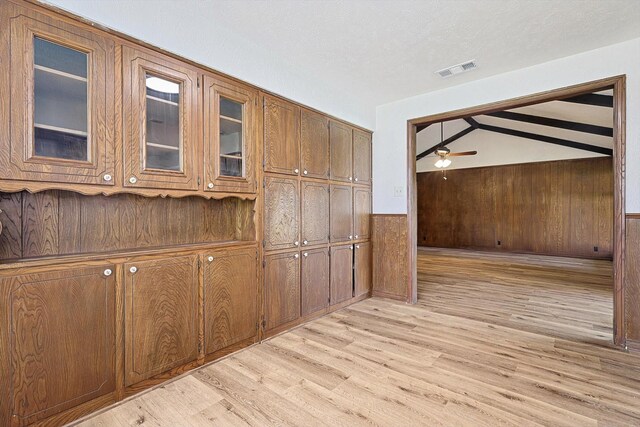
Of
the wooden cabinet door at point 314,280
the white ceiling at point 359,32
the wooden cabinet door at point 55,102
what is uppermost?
the white ceiling at point 359,32

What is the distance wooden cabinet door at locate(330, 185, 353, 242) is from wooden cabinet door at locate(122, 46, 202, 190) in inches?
69.0

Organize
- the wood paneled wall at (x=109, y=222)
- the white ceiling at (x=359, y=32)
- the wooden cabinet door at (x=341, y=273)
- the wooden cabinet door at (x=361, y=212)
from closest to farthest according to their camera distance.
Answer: the wood paneled wall at (x=109, y=222)
the white ceiling at (x=359, y=32)
the wooden cabinet door at (x=341, y=273)
the wooden cabinet door at (x=361, y=212)

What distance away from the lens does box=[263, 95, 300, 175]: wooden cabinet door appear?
9.27 ft

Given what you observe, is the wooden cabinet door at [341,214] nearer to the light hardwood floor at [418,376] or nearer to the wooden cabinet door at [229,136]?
the light hardwood floor at [418,376]

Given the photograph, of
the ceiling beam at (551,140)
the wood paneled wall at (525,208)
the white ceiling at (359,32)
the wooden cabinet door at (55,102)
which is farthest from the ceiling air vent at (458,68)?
the wood paneled wall at (525,208)

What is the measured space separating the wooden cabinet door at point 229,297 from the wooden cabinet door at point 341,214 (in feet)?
4.05

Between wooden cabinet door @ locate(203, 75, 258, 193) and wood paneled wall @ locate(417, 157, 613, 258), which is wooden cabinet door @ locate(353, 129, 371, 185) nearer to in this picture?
wooden cabinet door @ locate(203, 75, 258, 193)

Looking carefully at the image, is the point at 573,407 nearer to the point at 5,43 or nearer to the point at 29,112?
the point at 29,112

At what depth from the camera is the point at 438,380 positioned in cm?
212

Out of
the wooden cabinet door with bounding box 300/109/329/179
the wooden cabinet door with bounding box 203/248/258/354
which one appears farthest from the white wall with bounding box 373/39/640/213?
the wooden cabinet door with bounding box 203/248/258/354

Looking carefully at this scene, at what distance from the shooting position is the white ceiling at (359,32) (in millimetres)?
2141

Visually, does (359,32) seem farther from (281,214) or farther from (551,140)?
(551,140)

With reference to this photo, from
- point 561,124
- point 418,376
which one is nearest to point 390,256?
point 418,376

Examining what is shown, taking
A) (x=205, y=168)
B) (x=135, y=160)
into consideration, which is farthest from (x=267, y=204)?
(x=135, y=160)
